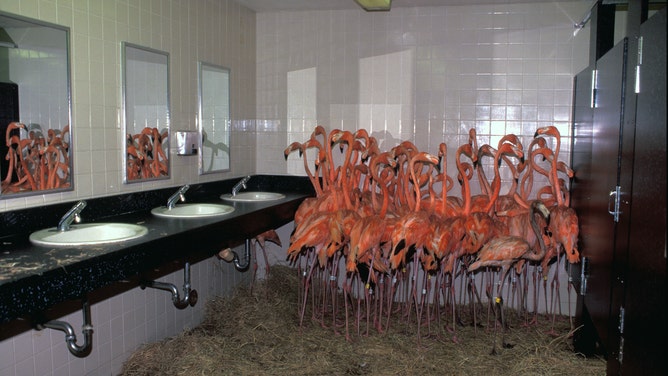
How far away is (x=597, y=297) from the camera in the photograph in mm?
3164

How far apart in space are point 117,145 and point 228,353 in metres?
1.55

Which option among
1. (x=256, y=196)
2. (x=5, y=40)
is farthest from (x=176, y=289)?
(x=5, y=40)

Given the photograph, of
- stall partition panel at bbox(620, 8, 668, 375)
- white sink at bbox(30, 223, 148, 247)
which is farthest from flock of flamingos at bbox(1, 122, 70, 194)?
stall partition panel at bbox(620, 8, 668, 375)

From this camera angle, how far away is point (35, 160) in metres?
2.77

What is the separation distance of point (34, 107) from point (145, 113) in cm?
93

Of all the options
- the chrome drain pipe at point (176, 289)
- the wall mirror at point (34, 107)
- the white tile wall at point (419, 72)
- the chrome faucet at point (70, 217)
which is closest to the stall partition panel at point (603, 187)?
the white tile wall at point (419, 72)

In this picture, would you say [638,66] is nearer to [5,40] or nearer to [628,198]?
[628,198]

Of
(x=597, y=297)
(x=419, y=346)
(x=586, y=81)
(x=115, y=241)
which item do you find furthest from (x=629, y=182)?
(x=115, y=241)

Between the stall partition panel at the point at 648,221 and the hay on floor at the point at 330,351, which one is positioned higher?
the stall partition panel at the point at 648,221

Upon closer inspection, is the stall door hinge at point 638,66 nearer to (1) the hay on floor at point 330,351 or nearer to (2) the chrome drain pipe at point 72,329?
(1) the hay on floor at point 330,351

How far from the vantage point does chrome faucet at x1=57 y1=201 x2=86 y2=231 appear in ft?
9.08

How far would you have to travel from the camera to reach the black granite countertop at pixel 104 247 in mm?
2049

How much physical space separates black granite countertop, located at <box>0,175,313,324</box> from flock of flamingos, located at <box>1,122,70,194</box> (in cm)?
13

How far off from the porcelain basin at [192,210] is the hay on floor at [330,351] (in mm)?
906
